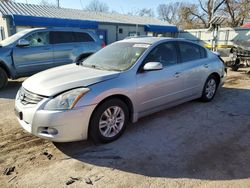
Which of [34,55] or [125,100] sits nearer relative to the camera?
[125,100]

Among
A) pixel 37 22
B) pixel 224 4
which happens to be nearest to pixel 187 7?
pixel 224 4

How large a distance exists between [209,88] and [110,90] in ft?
10.9

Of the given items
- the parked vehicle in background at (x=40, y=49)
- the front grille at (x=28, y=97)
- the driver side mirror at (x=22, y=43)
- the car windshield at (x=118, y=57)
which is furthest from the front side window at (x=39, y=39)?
the front grille at (x=28, y=97)

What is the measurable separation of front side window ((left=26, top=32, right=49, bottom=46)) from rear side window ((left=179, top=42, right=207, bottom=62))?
495cm

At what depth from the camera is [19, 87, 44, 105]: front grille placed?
309 cm

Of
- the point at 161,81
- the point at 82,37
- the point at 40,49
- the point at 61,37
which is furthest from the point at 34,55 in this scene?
the point at 161,81

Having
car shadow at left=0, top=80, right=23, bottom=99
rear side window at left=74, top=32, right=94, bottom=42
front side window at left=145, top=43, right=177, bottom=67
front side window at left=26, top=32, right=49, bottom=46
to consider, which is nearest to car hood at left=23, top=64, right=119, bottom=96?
front side window at left=145, top=43, right=177, bottom=67

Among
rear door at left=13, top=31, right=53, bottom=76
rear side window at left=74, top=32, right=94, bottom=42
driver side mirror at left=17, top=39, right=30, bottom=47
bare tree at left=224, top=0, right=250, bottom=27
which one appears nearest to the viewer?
driver side mirror at left=17, top=39, right=30, bottom=47

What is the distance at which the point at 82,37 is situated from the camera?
8.51m

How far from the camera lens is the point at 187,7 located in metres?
43.2

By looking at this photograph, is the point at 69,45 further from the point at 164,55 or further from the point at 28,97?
the point at 28,97

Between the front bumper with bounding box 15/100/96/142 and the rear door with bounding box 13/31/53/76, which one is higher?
the rear door with bounding box 13/31/53/76

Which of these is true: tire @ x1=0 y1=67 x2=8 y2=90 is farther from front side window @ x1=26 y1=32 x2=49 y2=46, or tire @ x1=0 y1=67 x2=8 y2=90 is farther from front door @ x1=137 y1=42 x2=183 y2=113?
front door @ x1=137 y1=42 x2=183 y2=113

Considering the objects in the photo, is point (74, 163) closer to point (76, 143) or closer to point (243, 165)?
point (76, 143)
